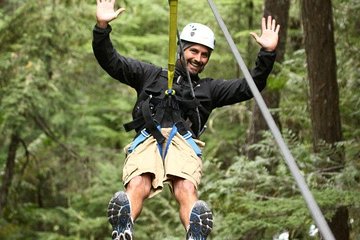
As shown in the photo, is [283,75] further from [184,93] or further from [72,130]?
[72,130]

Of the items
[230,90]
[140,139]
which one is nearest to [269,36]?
[230,90]

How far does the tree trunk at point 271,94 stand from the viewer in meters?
10.8

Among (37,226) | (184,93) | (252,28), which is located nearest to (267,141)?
(184,93)

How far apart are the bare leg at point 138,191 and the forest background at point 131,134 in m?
2.53

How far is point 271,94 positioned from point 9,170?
6486mm

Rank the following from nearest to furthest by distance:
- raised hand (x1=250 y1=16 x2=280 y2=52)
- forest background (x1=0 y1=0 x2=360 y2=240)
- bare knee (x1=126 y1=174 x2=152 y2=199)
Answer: bare knee (x1=126 y1=174 x2=152 y2=199)
raised hand (x1=250 y1=16 x2=280 y2=52)
forest background (x1=0 y1=0 x2=360 y2=240)

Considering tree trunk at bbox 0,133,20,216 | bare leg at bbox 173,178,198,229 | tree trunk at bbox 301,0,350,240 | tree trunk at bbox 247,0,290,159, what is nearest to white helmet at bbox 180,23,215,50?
bare leg at bbox 173,178,198,229

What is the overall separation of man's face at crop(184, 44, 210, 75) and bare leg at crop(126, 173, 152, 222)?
0.89 m

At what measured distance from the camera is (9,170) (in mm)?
15750

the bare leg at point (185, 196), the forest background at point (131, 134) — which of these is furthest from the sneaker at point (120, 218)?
the forest background at point (131, 134)

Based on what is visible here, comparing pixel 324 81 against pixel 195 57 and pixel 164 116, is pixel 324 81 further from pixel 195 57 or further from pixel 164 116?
pixel 164 116

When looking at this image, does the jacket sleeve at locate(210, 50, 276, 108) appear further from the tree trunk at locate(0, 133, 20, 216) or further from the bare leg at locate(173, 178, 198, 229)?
the tree trunk at locate(0, 133, 20, 216)

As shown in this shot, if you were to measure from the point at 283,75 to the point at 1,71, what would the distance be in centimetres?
561

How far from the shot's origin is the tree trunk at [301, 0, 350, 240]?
26.8 ft
